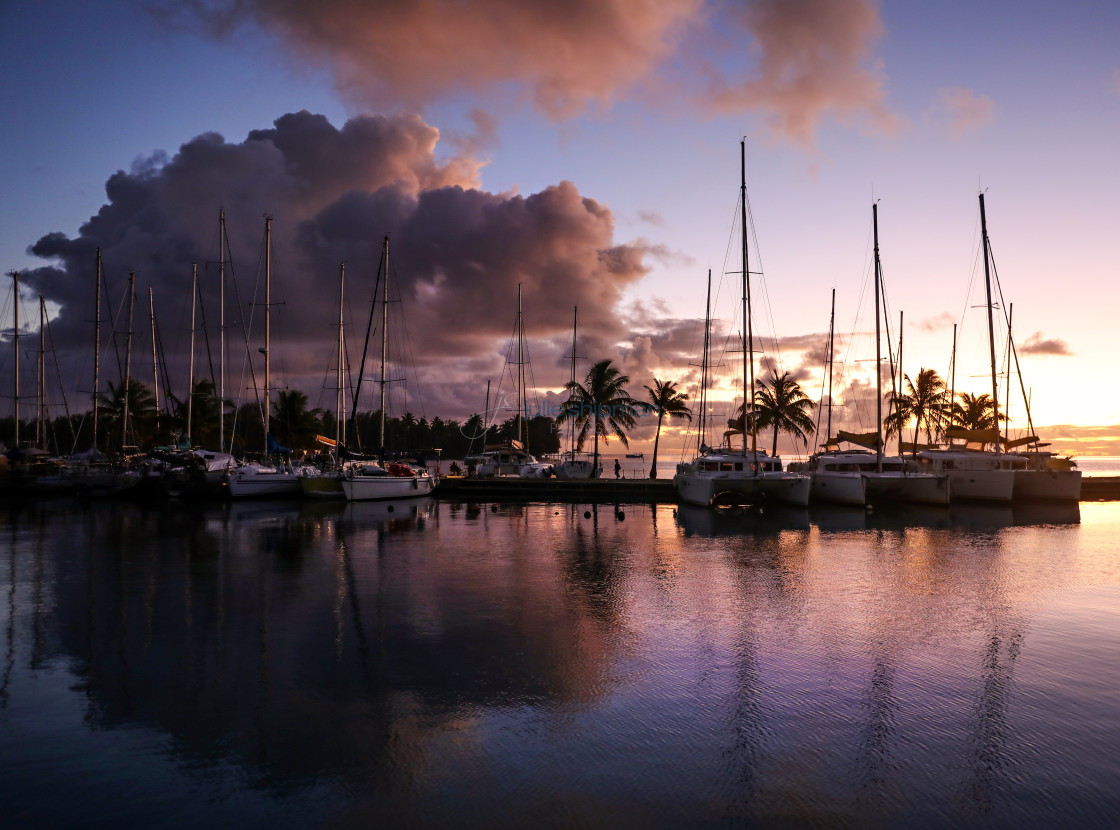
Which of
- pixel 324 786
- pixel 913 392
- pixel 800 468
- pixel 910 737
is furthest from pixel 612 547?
pixel 913 392

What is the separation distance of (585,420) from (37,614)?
51.6 metres

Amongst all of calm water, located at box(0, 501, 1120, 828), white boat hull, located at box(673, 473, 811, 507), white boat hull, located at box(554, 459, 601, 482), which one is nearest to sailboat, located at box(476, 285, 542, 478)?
white boat hull, located at box(554, 459, 601, 482)

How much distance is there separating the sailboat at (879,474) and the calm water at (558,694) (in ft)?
66.4

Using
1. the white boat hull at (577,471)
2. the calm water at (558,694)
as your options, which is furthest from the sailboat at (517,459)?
the calm water at (558,694)

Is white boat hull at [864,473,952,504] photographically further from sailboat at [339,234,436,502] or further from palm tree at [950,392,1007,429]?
palm tree at [950,392,1007,429]

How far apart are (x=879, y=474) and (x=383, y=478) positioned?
3011 cm

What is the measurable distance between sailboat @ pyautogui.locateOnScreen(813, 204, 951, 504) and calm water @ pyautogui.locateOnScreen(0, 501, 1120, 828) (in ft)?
66.4

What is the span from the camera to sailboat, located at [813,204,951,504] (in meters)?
39.3

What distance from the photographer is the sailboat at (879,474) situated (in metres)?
39.3

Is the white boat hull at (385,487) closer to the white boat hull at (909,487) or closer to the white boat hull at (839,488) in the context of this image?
the white boat hull at (839,488)

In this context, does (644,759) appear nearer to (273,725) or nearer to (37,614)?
(273,725)

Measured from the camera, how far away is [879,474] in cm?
4081

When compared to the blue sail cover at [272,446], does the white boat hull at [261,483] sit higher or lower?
lower

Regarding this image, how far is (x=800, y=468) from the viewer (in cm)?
5362
